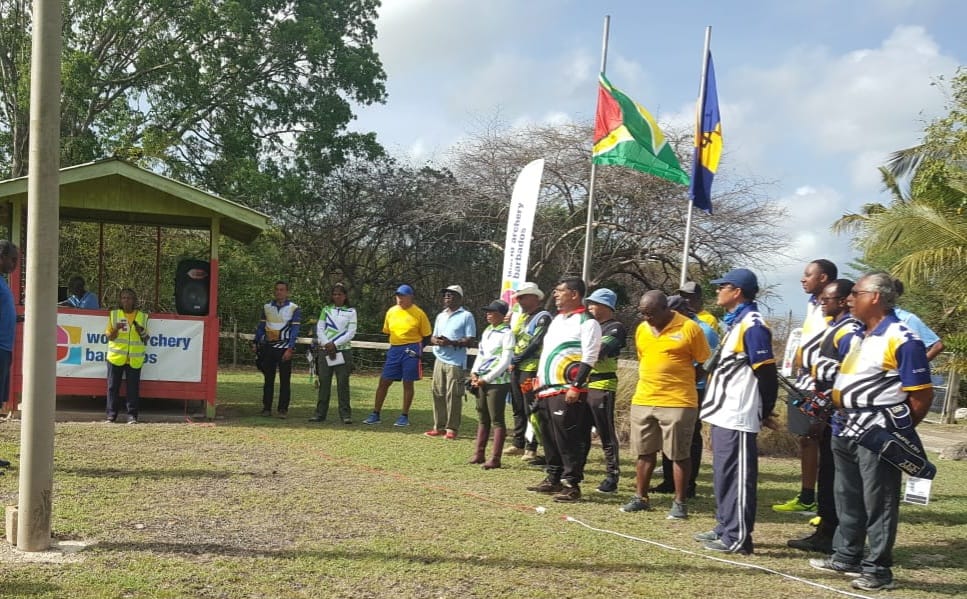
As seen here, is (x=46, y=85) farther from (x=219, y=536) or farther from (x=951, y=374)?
(x=951, y=374)

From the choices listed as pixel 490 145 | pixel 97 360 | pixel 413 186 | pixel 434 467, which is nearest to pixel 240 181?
pixel 413 186

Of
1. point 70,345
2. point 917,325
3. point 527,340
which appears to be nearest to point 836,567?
point 917,325

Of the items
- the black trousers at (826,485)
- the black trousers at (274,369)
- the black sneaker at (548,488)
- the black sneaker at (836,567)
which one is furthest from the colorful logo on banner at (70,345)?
the black sneaker at (836,567)

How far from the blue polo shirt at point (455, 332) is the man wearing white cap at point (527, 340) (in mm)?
1532

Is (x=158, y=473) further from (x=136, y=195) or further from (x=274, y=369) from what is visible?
(x=136, y=195)

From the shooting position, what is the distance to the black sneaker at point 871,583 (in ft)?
15.9

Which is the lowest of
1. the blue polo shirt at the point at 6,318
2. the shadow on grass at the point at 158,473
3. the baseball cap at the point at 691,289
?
the shadow on grass at the point at 158,473

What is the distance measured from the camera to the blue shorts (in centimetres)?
1102

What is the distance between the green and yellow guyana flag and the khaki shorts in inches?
246

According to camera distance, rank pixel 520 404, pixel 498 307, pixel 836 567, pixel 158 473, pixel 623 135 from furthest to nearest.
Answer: pixel 623 135 < pixel 520 404 < pixel 498 307 < pixel 158 473 < pixel 836 567

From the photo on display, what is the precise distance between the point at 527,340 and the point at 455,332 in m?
2.23

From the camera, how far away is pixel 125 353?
33.9 feet

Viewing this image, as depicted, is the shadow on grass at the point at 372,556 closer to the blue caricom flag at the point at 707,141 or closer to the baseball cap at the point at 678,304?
the baseball cap at the point at 678,304

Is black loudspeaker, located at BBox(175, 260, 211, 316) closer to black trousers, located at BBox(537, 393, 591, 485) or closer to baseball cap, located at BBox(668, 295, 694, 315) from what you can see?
black trousers, located at BBox(537, 393, 591, 485)
